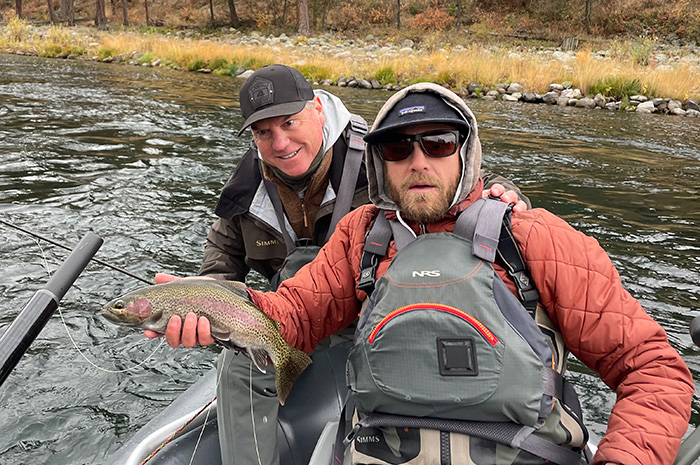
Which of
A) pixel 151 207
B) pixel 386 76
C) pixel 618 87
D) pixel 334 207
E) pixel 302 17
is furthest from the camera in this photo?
pixel 302 17

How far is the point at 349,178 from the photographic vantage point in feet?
10.3

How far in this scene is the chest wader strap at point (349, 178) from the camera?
3080mm

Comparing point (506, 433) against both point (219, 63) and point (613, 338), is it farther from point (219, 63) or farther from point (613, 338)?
point (219, 63)

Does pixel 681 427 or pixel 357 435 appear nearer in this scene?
pixel 681 427

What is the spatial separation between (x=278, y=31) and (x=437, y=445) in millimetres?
38505

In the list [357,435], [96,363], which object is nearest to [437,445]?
[357,435]

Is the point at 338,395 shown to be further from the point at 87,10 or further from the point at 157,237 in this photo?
the point at 87,10

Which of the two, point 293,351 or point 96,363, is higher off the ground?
point 293,351

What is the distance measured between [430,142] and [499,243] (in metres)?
0.44

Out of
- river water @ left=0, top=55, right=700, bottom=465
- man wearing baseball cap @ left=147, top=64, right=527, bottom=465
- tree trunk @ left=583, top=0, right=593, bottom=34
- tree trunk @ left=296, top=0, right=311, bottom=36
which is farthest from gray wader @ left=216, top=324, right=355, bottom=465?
tree trunk @ left=583, top=0, right=593, bottom=34

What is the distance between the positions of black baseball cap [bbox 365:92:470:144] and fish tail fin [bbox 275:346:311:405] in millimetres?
881

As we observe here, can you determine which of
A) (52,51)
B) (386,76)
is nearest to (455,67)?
(386,76)

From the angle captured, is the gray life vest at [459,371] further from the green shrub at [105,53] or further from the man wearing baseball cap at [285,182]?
the green shrub at [105,53]

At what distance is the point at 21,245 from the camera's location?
6203mm
